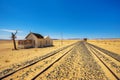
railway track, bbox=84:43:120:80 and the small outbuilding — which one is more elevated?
the small outbuilding

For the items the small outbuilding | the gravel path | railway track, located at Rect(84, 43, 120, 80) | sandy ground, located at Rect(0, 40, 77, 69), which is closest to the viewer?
the gravel path

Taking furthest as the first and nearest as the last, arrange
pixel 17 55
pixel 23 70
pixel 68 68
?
pixel 17 55, pixel 68 68, pixel 23 70

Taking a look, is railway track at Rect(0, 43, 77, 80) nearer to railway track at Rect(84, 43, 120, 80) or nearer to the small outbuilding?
railway track at Rect(84, 43, 120, 80)

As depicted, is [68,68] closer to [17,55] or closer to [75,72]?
[75,72]

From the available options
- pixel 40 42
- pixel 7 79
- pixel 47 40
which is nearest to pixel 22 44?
pixel 40 42

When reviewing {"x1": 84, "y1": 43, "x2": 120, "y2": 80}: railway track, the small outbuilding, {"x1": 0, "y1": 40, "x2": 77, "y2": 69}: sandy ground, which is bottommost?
{"x1": 0, "y1": 40, "x2": 77, "y2": 69}: sandy ground

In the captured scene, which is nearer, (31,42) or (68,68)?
(68,68)

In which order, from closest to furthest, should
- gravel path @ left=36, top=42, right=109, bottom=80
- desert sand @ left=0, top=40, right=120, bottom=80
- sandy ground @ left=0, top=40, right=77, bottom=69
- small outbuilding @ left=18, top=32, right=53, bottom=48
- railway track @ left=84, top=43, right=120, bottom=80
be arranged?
1. gravel path @ left=36, top=42, right=109, bottom=80
2. desert sand @ left=0, top=40, right=120, bottom=80
3. railway track @ left=84, top=43, right=120, bottom=80
4. sandy ground @ left=0, top=40, right=77, bottom=69
5. small outbuilding @ left=18, top=32, right=53, bottom=48

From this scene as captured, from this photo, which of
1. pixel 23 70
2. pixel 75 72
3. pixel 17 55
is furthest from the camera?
pixel 17 55

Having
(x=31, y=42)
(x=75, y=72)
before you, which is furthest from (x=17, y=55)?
(x=31, y=42)

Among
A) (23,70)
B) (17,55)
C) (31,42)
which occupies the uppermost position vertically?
(31,42)

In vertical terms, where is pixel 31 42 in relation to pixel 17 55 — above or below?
above

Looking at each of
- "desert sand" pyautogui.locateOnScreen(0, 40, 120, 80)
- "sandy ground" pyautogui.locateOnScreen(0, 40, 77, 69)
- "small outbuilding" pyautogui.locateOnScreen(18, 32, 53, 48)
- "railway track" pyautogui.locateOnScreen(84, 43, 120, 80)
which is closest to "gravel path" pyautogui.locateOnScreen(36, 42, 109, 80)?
"desert sand" pyautogui.locateOnScreen(0, 40, 120, 80)

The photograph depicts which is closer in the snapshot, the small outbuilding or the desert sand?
the desert sand
